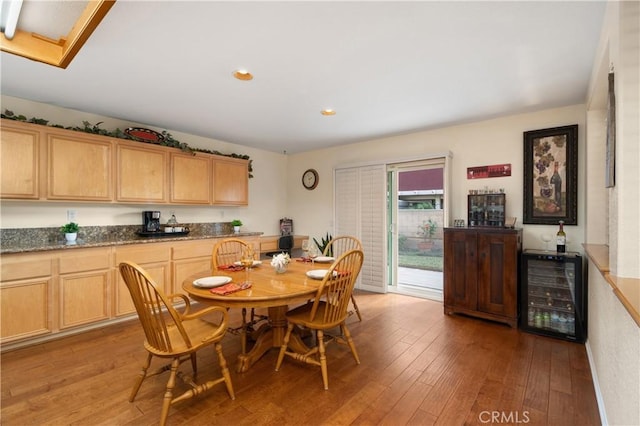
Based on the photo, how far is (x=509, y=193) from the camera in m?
3.56

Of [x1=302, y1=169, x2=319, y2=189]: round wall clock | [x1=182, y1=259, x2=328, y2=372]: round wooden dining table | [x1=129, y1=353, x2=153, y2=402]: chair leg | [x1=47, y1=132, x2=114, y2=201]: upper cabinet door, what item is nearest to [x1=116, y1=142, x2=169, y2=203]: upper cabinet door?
[x1=47, y1=132, x2=114, y2=201]: upper cabinet door

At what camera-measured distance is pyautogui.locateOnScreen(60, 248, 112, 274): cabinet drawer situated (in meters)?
2.94

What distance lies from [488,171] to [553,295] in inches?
62.4

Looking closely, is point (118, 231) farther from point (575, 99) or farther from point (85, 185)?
point (575, 99)

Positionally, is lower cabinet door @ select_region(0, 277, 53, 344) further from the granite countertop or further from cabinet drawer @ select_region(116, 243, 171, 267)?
cabinet drawer @ select_region(116, 243, 171, 267)

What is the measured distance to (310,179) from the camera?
5641mm

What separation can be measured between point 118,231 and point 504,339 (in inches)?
184

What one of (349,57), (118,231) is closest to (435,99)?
(349,57)

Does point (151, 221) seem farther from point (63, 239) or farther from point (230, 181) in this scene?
point (230, 181)

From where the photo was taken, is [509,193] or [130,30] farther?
[509,193]

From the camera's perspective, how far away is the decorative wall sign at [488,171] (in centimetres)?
360

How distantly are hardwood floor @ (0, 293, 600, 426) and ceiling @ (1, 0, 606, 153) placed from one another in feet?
8.04

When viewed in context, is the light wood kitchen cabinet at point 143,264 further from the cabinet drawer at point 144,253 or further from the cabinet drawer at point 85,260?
the cabinet drawer at point 85,260

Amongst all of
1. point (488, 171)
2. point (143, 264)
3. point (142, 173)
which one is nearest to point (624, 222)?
point (488, 171)
